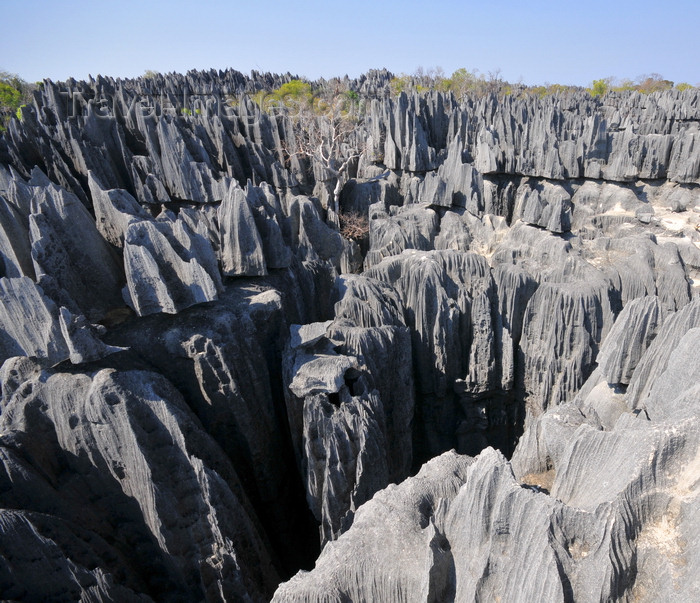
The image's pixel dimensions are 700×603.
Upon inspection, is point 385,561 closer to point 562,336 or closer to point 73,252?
point 73,252

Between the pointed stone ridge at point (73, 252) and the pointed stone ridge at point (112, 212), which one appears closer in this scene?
the pointed stone ridge at point (73, 252)

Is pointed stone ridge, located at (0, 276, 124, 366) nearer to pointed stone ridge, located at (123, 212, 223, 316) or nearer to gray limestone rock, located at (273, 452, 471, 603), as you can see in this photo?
pointed stone ridge, located at (123, 212, 223, 316)

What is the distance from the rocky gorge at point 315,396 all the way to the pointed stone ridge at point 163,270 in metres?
0.05

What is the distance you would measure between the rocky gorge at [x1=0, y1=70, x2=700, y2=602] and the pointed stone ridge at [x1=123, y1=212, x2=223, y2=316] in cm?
5

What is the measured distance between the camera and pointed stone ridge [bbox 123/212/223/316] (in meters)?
8.91

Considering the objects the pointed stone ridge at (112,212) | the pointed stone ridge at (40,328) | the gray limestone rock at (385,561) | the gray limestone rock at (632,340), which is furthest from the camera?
the pointed stone ridge at (112,212)

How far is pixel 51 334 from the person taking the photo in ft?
24.1

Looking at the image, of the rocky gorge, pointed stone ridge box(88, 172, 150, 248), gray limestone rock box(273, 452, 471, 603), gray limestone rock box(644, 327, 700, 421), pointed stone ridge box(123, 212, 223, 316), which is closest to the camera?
the rocky gorge

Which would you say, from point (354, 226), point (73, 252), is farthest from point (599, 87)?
point (73, 252)

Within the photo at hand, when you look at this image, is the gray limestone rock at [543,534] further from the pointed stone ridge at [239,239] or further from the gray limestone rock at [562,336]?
the gray limestone rock at [562,336]

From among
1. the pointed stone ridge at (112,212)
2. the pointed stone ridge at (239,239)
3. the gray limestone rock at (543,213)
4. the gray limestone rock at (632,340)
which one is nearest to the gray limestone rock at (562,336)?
the gray limestone rock at (632,340)

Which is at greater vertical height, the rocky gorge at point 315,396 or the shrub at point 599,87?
the shrub at point 599,87

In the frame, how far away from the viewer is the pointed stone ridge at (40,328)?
7301 millimetres

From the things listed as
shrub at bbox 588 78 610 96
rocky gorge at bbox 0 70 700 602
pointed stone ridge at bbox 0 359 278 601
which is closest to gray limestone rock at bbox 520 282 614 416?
rocky gorge at bbox 0 70 700 602
